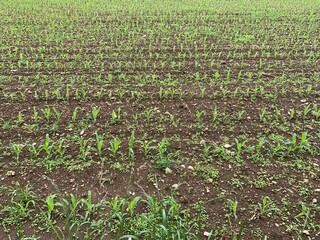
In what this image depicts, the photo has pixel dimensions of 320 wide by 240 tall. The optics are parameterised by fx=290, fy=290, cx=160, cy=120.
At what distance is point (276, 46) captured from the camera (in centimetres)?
714

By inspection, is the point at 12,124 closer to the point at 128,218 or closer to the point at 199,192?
the point at 128,218

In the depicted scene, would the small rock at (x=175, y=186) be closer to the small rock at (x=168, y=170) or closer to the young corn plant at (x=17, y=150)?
the small rock at (x=168, y=170)

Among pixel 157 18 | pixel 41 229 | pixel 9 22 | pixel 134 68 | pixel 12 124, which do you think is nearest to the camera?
pixel 41 229

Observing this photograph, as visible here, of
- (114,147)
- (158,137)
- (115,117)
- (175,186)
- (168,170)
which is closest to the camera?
(175,186)

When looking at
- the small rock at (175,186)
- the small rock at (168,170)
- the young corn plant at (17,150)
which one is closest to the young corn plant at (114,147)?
the small rock at (168,170)

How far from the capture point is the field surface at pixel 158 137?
2.55 meters

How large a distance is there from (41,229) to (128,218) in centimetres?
74

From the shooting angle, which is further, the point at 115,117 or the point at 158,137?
the point at 115,117

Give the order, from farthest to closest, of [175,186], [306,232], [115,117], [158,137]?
1. [115,117]
2. [158,137]
3. [175,186]
4. [306,232]

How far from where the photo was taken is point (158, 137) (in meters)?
3.67

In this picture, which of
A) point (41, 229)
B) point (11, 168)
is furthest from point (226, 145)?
point (11, 168)

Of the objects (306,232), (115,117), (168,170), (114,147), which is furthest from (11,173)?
(306,232)

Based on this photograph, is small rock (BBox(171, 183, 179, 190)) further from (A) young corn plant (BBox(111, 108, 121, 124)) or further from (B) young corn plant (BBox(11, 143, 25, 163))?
(B) young corn plant (BBox(11, 143, 25, 163))

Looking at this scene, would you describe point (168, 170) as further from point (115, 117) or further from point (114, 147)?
point (115, 117)
